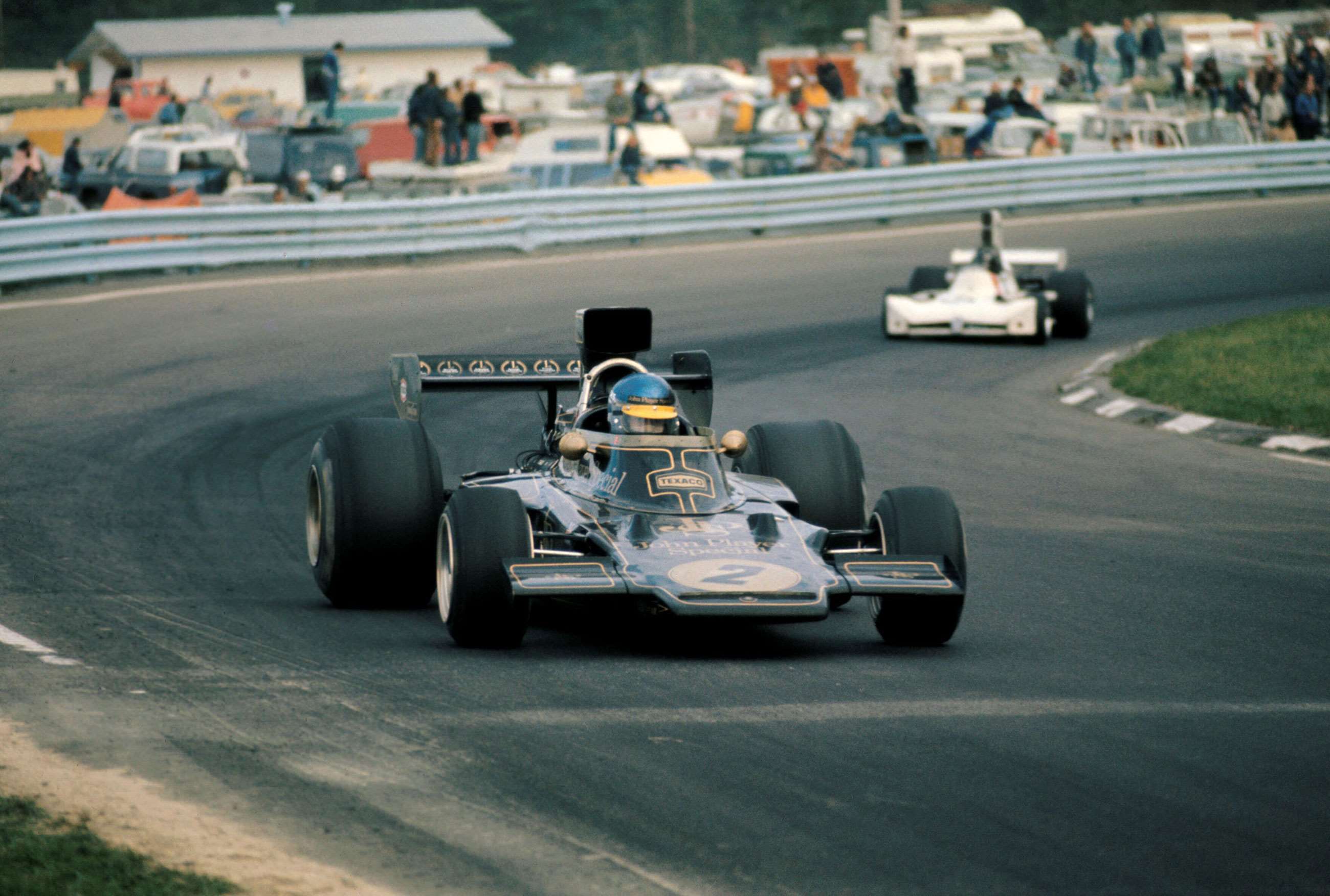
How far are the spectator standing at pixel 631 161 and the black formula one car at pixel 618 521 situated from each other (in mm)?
20109

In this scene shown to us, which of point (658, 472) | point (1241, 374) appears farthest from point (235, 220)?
point (658, 472)

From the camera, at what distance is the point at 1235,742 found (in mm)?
6199

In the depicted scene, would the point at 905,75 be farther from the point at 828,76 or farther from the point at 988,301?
the point at 988,301

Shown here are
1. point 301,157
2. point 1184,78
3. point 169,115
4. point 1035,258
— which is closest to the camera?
point 1035,258

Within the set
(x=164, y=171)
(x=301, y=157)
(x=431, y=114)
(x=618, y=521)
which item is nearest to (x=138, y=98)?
(x=164, y=171)

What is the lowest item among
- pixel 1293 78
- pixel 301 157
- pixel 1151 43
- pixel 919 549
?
pixel 919 549

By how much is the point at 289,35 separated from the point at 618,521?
218 feet

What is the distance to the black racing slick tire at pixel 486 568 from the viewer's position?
754 cm

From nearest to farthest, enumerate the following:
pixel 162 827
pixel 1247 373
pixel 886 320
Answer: pixel 162 827, pixel 1247 373, pixel 886 320

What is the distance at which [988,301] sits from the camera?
1853 cm

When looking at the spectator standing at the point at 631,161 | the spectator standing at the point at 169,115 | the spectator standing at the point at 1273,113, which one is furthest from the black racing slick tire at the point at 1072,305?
the spectator standing at the point at 169,115

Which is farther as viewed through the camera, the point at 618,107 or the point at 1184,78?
the point at 1184,78

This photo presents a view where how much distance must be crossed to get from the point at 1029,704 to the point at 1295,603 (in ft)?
8.28

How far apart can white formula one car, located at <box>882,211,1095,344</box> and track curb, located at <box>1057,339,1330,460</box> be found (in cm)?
133
